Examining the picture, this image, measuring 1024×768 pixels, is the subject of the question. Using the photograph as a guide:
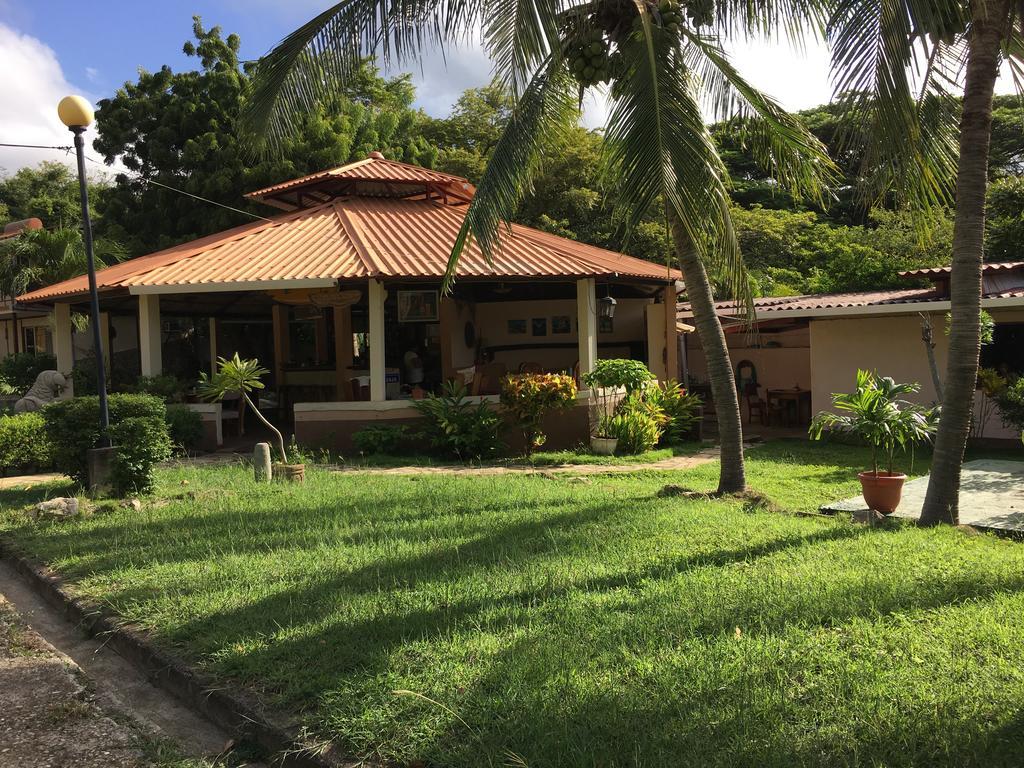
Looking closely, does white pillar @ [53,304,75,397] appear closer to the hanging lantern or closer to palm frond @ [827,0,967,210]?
the hanging lantern

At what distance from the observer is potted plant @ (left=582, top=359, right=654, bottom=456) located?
12.5 meters

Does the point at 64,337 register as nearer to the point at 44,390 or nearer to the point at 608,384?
the point at 44,390

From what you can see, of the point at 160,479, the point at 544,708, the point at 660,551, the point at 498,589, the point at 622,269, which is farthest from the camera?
the point at 622,269

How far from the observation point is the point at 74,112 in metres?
8.24

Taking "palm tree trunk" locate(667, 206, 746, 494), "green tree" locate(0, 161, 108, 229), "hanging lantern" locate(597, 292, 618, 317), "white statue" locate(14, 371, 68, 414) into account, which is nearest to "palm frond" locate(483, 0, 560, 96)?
"palm tree trunk" locate(667, 206, 746, 494)

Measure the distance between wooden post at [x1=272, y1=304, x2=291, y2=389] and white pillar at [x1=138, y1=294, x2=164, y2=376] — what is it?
323cm

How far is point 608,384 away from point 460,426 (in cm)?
255

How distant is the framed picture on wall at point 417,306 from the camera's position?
15211 mm

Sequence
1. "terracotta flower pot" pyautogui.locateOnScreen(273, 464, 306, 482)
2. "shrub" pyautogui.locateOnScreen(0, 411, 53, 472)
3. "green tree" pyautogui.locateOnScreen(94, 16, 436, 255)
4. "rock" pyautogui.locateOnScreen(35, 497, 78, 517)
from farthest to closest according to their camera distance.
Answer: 1. "green tree" pyautogui.locateOnScreen(94, 16, 436, 255)
2. "shrub" pyautogui.locateOnScreen(0, 411, 53, 472)
3. "terracotta flower pot" pyautogui.locateOnScreen(273, 464, 306, 482)
4. "rock" pyautogui.locateOnScreen(35, 497, 78, 517)

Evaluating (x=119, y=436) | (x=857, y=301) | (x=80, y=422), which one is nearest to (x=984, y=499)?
(x=857, y=301)

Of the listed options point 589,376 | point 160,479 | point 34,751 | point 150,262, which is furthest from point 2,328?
point 34,751

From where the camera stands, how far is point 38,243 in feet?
66.2

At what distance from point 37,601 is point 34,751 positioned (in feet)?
8.18

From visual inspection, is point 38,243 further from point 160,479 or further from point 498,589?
point 498,589
